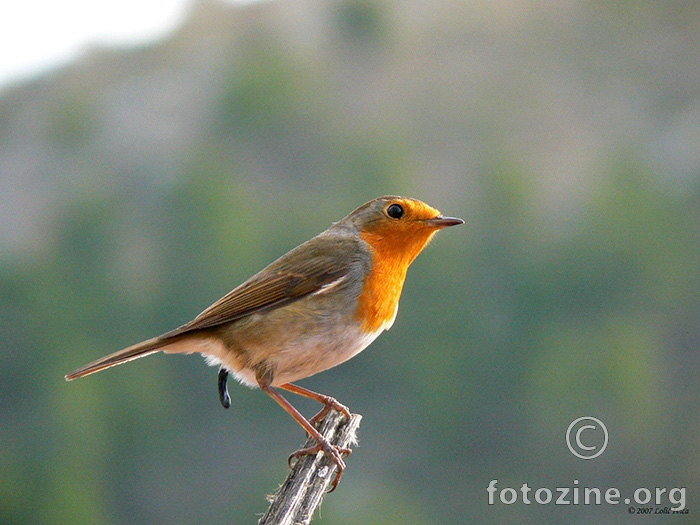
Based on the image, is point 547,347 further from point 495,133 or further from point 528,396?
point 495,133

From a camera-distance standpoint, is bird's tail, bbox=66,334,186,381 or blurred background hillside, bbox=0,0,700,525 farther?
blurred background hillside, bbox=0,0,700,525

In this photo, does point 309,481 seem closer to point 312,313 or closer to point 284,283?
point 312,313

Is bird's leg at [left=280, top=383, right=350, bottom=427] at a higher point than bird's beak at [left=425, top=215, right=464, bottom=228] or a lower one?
lower

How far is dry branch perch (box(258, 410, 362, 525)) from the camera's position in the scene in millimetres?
2385

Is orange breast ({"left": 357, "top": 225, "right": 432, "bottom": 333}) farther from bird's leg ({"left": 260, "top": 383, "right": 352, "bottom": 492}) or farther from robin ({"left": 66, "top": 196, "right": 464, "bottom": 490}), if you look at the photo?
bird's leg ({"left": 260, "top": 383, "right": 352, "bottom": 492})

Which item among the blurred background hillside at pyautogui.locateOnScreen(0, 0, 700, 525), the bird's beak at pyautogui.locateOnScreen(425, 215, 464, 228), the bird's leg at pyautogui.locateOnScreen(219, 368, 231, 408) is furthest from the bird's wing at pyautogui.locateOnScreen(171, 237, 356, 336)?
the blurred background hillside at pyautogui.locateOnScreen(0, 0, 700, 525)

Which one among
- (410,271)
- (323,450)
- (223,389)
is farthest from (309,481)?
(410,271)

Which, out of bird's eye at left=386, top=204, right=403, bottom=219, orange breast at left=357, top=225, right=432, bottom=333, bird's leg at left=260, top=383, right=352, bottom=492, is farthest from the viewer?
bird's eye at left=386, top=204, right=403, bottom=219

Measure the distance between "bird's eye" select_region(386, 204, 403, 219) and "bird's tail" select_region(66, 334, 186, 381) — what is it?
1.07m

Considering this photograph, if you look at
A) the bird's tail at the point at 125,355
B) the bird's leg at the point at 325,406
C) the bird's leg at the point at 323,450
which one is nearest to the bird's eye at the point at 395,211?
the bird's leg at the point at 325,406

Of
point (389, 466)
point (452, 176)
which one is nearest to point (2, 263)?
point (389, 466)

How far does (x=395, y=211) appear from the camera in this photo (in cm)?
353

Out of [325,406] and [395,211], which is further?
[395,211]

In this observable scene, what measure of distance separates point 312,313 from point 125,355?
0.75 m
